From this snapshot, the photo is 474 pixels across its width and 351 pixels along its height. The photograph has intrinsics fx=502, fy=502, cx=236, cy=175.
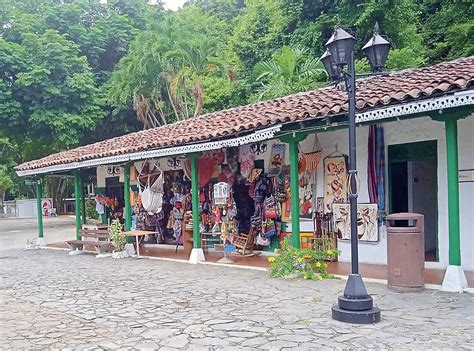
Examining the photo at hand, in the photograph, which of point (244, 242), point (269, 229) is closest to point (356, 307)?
point (269, 229)

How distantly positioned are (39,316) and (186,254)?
593 cm

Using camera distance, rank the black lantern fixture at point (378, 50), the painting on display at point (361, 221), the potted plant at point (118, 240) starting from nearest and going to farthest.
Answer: the black lantern fixture at point (378, 50) < the painting on display at point (361, 221) < the potted plant at point (118, 240)

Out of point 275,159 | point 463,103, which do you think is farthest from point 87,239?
point 463,103

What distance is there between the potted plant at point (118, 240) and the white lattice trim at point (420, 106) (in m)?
7.39

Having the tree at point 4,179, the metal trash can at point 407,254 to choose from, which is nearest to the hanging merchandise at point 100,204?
the metal trash can at point 407,254

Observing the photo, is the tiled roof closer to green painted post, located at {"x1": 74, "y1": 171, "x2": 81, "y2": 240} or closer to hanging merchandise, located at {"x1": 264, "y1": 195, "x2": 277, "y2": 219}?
hanging merchandise, located at {"x1": 264, "y1": 195, "x2": 277, "y2": 219}

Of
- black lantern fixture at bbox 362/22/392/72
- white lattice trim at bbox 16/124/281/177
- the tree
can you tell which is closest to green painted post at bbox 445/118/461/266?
black lantern fixture at bbox 362/22/392/72

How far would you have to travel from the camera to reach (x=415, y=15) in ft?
63.4

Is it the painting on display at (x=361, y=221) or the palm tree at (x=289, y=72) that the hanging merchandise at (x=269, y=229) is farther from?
the palm tree at (x=289, y=72)

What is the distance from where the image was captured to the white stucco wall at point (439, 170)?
331 inches

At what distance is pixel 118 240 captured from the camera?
12852 millimetres

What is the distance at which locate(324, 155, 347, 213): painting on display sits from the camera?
1015cm

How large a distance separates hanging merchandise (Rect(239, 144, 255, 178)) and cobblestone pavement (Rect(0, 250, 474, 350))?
2827 millimetres

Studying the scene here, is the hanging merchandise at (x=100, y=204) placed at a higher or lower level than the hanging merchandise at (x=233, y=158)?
lower
